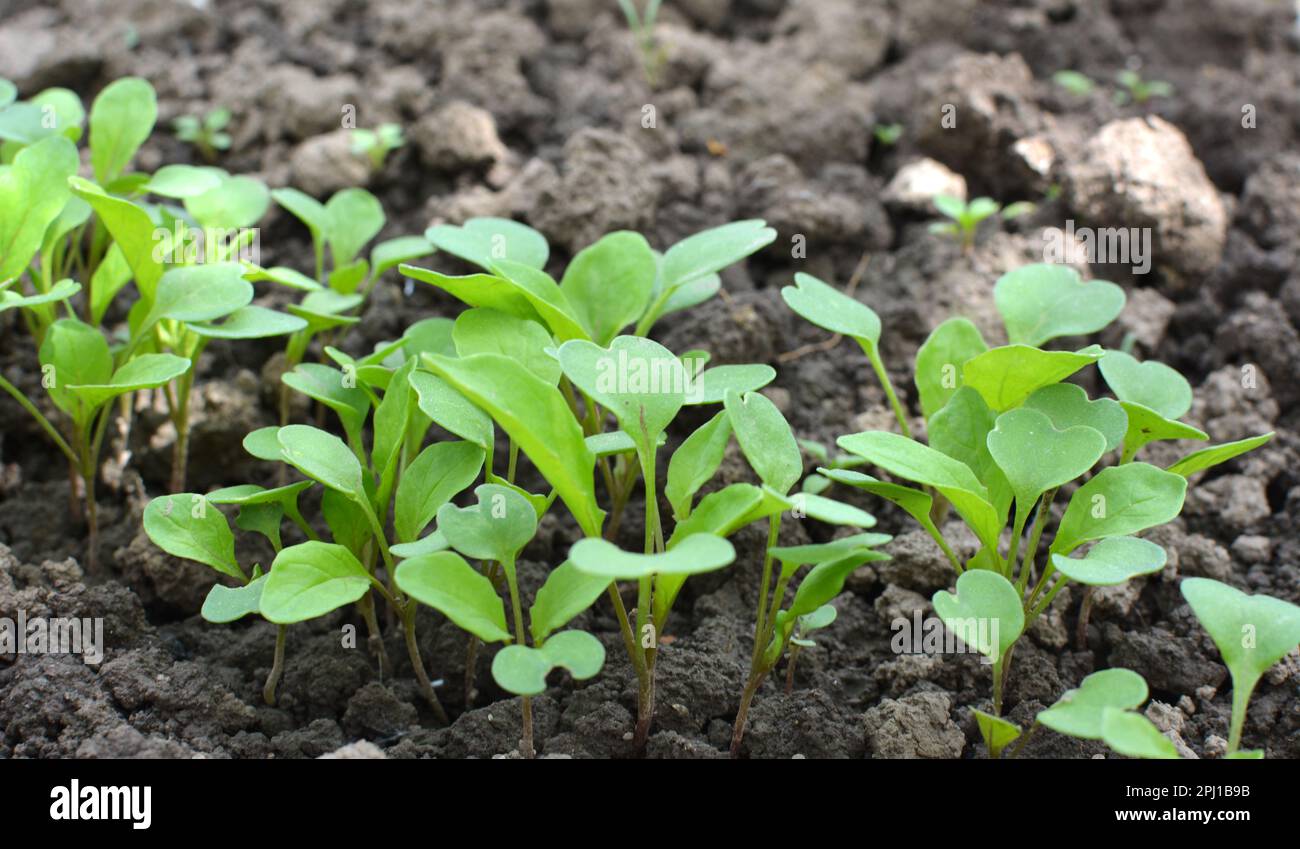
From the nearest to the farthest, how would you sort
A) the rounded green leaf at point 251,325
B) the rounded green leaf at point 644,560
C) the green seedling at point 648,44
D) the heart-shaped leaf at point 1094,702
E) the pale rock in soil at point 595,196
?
the rounded green leaf at point 644,560
the heart-shaped leaf at point 1094,702
the rounded green leaf at point 251,325
the pale rock in soil at point 595,196
the green seedling at point 648,44

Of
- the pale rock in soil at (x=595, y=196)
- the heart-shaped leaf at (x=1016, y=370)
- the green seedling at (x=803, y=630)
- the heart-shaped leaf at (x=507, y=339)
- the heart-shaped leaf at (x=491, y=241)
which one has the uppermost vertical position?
the pale rock in soil at (x=595, y=196)

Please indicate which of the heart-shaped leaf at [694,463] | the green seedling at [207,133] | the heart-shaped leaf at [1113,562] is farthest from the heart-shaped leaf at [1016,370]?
the green seedling at [207,133]

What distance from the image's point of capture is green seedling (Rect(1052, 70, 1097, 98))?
2.55 meters

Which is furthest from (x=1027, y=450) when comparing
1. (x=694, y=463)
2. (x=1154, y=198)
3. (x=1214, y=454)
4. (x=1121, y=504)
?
(x=1154, y=198)

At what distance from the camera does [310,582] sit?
4.23ft

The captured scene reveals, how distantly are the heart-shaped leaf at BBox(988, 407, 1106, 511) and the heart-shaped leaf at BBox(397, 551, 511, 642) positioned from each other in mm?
605

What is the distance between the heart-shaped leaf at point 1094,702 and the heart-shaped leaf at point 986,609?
9 centimetres

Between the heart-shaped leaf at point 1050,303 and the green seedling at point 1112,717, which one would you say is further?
the heart-shaped leaf at point 1050,303

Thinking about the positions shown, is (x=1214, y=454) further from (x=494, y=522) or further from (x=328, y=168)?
(x=328, y=168)

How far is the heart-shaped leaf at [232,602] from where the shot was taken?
1.33 metres

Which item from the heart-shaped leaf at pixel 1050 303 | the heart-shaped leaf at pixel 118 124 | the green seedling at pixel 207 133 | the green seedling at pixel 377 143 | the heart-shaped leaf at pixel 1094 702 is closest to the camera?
the heart-shaped leaf at pixel 1094 702

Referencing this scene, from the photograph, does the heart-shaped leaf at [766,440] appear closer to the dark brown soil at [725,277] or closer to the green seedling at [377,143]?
the dark brown soil at [725,277]

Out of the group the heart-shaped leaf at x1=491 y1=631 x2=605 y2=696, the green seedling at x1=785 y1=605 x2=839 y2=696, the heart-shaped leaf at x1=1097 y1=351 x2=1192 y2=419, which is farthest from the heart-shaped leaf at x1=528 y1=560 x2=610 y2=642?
the heart-shaped leaf at x1=1097 y1=351 x2=1192 y2=419

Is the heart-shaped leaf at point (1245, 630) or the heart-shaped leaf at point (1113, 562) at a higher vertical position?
the heart-shaped leaf at point (1113, 562)
